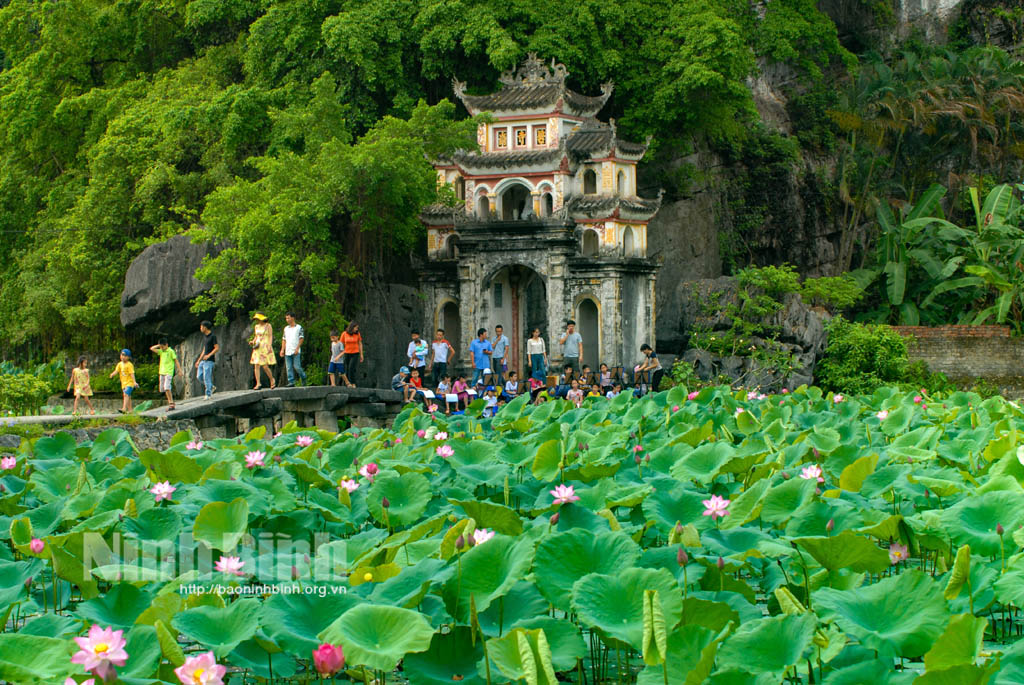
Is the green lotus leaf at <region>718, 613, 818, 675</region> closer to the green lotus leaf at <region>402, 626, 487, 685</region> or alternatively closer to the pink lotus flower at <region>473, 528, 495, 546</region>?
the green lotus leaf at <region>402, 626, 487, 685</region>

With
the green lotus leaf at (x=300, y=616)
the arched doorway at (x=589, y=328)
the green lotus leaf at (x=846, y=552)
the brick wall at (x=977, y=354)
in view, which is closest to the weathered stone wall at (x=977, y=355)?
the brick wall at (x=977, y=354)

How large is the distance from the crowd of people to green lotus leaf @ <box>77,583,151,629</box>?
10308 mm

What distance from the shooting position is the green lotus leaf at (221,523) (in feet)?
11.6

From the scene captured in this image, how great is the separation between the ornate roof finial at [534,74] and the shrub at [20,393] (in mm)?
9650

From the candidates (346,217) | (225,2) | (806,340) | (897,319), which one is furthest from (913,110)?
(225,2)

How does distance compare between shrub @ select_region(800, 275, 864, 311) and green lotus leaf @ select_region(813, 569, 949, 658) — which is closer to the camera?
green lotus leaf @ select_region(813, 569, 949, 658)

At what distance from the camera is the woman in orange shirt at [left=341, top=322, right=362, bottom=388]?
642 inches

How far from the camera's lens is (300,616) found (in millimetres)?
2658

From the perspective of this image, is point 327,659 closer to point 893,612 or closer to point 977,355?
point 893,612

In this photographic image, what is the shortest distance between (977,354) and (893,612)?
69.9 feet

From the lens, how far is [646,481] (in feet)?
15.1

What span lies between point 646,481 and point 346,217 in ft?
49.9

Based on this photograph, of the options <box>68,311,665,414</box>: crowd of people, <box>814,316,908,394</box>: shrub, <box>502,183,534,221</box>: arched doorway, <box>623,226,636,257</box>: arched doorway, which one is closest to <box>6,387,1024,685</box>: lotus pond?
<box>68,311,665,414</box>: crowd of people

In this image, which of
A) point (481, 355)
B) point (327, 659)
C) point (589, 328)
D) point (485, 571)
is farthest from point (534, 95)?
point (327, 659)
